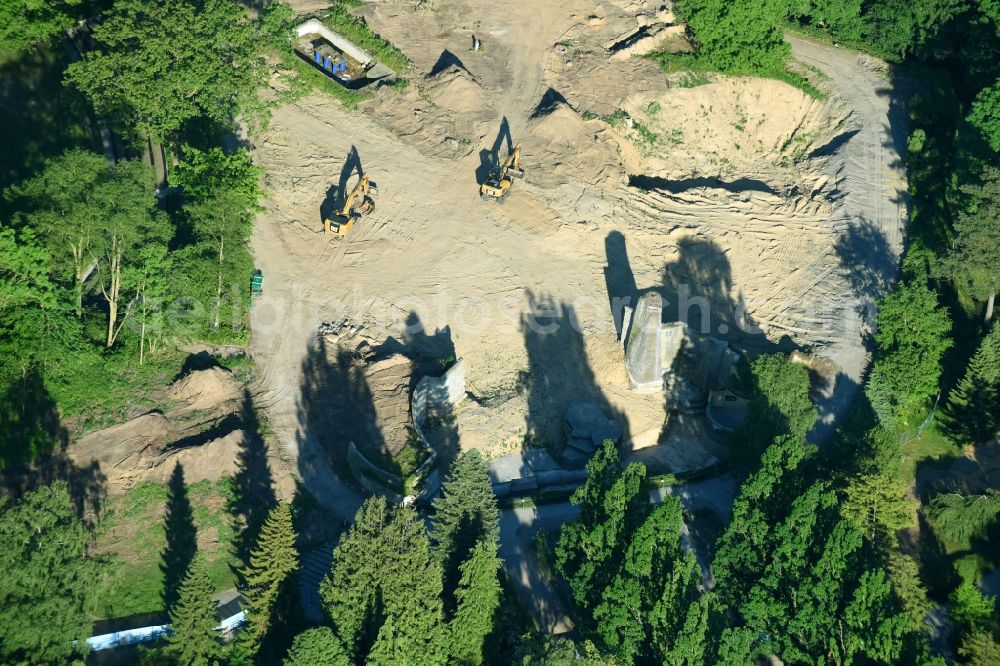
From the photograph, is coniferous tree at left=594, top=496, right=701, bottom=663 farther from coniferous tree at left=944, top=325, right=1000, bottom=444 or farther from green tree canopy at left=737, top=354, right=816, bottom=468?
coniferous tree at left=944, top=325, right=1000, bottom=444

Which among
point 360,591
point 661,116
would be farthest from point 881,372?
point 360,591

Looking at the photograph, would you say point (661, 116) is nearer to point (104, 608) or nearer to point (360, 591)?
point (360, 591)

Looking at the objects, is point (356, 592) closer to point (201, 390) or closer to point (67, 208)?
point (201, 390)

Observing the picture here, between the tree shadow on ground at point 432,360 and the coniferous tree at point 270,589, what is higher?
the tree shadow on ground at point 432,360

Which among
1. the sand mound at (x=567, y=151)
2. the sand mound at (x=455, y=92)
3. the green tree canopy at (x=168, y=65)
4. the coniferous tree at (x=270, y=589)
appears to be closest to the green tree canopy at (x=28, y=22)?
the green tree canopy at (x=168, y=65)

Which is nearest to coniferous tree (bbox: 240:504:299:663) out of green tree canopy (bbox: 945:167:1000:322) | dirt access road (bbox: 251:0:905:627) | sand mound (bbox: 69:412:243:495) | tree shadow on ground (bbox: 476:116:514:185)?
dirt access road (bbox: 251:0:905:627)

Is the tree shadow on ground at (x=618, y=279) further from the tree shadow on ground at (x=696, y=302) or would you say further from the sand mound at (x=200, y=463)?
the sand mound at (x=200, y=463)
